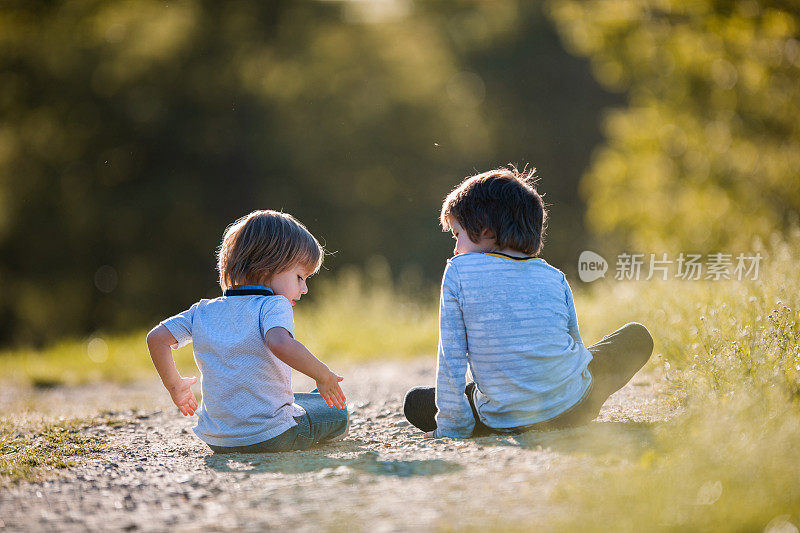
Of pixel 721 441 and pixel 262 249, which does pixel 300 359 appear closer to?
pixel 262 249

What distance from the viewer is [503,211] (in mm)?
3168

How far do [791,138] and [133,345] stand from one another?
9.47m

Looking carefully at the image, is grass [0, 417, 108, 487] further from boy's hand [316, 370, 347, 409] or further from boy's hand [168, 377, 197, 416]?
boy's hand [316, 370, 347, 409]

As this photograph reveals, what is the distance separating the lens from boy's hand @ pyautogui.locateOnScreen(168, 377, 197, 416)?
335 cm

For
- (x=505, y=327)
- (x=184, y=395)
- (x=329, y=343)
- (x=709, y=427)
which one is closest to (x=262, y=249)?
(x=184, y=395)

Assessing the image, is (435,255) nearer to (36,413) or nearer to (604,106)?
(604,106)

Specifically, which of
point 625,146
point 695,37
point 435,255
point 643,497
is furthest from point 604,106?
point 643,497

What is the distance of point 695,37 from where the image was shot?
A: 1029 centimetres

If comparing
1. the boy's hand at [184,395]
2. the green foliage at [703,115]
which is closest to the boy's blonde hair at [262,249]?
the boy's hand at [184,395]

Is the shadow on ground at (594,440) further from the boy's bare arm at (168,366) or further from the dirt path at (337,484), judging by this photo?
the boy's bare arm at (168,366)

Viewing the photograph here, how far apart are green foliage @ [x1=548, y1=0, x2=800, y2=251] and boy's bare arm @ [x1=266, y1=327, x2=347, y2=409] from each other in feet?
23.6

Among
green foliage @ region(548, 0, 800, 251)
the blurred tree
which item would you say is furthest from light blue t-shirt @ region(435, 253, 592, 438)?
the blurred tree

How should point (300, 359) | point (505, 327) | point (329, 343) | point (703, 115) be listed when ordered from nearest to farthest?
point (300, 359)
point (505, 327)
point (329, 343)
point (703, 115)

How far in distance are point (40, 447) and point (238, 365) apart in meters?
1.18
